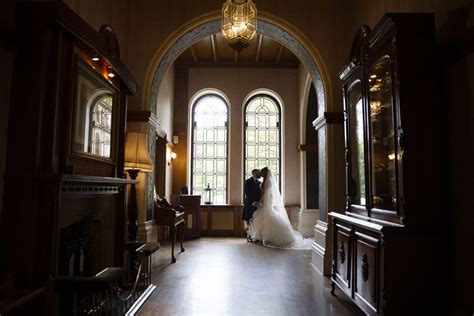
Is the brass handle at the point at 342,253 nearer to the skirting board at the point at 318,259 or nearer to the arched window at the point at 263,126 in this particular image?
the skirting board at the point at 318,259

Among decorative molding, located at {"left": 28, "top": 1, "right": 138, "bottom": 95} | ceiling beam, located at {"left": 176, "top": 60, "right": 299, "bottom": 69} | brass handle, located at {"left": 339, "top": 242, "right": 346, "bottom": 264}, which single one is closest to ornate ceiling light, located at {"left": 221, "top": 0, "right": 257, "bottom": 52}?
decorative molding, located at {"left": 28, "top": 1, "right": 138, "bottom": 95}

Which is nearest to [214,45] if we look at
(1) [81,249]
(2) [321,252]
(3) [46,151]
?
(2) [321,252]

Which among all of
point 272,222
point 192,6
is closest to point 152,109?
point 192,6

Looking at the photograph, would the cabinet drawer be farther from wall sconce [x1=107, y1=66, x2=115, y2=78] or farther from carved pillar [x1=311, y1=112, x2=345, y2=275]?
wall sconce [x1=107, y1=66, x2=115, y2=78]

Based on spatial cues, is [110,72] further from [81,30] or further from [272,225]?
[272,225]

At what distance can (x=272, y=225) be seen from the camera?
23.6ft

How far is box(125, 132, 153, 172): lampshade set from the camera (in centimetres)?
394

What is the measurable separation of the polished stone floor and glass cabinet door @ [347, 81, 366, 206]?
3.56 feet

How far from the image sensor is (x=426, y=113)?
2.46 metres

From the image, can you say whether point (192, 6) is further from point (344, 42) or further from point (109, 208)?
point (109, 208)

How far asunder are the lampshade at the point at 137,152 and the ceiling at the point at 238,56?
443 centimetres

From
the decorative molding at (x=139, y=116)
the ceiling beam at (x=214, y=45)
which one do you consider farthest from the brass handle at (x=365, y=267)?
the ceiling beam at (x=214, y=45)

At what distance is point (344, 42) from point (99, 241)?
158 inches

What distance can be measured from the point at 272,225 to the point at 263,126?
3110mm
